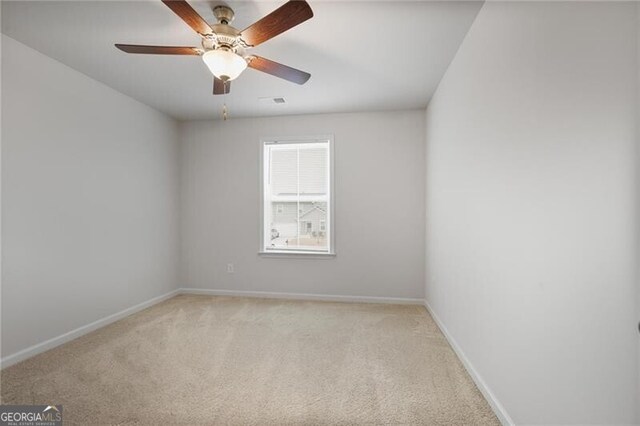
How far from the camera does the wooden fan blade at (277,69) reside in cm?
204

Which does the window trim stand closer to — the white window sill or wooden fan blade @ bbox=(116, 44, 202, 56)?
the white window sill

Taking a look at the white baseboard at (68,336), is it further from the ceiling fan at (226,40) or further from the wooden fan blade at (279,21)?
the wooden fan blade at (279,21)

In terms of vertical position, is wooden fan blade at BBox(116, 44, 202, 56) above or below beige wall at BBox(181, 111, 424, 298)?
above

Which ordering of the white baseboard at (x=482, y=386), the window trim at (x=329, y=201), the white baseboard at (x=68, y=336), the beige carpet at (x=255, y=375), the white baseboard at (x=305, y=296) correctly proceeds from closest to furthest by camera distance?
the white baseboard at (x=482, y=386) < the beige carpet at (x=255, y=375) < the white baseboard at (x=68, y=336) < the white baseboard at (x=305, y=296) < the window trim at (x=329, y=201)

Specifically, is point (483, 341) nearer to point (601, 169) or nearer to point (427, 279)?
point (601, 169)

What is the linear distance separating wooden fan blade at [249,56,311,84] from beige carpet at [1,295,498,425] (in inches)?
89.0

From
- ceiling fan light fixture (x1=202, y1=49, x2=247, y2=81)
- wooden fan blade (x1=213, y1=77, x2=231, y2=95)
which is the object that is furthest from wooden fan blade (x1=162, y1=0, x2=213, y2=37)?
wooden fan blade (x1=213, y1=77, x2=231, y2=95)

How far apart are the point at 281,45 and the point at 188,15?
0.88m

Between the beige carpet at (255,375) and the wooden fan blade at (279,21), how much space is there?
2.27 meters

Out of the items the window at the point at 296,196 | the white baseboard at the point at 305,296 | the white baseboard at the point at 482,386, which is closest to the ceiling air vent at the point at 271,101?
the window at the point at 296,196

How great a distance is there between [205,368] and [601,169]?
262cm

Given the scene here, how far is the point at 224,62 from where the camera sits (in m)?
1.86

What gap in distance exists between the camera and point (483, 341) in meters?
1.91

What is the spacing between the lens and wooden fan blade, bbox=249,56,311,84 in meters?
2.04
